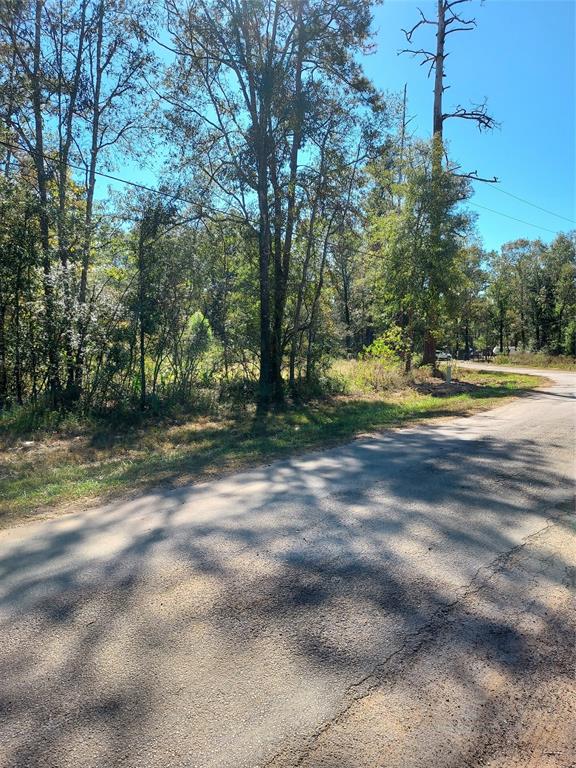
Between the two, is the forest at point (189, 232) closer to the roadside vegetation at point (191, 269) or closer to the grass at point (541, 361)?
the roadside vegetation at point (191, 269)

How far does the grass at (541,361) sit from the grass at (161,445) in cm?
2357

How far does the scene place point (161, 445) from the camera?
9.77 metres

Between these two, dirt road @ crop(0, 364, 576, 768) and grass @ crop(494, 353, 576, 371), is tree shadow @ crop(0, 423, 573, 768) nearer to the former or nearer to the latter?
dirt road @ crop(0, 364, 576, 768)

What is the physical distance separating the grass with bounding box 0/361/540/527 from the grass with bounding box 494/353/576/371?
23.6 m

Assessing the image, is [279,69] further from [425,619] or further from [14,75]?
[425,619]

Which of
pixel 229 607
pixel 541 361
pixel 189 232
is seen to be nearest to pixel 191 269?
pixel 189 232

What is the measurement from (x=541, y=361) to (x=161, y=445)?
1410 inches

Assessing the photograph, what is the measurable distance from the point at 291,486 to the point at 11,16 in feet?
45.0

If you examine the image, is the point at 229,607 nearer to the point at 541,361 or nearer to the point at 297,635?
the point at 297,635

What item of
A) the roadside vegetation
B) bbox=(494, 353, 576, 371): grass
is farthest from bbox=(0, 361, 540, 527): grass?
bbox=(494, 353, 576, 371): grass

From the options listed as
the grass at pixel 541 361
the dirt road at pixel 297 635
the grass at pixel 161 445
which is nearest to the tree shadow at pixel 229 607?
the dirt road at pixel 297 635

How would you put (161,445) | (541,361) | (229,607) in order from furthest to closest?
(541,361)
(161,445)
(229,607)

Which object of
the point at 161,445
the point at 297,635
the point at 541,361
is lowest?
the point at 161,445

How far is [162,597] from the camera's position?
124 inches
